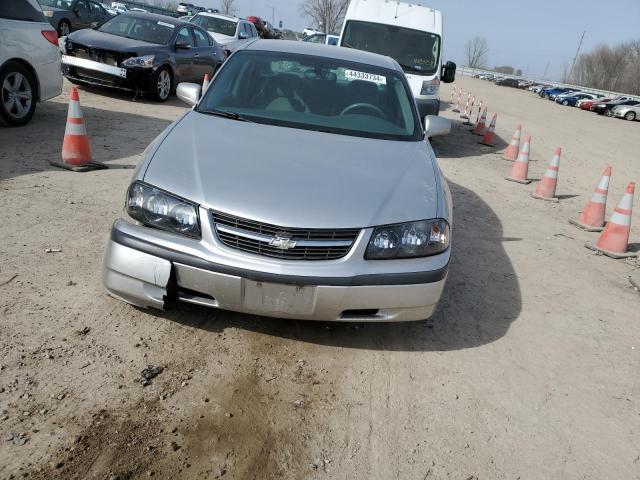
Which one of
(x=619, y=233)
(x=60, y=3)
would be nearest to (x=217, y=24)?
(x=60, y=3)

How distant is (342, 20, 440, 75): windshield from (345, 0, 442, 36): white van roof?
11 cm

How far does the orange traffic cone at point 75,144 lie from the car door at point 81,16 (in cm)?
1598

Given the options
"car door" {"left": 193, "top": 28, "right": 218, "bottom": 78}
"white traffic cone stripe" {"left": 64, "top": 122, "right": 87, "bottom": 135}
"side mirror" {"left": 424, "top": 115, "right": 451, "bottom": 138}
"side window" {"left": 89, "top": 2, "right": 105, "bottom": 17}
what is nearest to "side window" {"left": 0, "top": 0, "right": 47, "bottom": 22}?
"white traffic cone stripe" {"left": 64, "top": 122, "right": 87, "bottom": 135}

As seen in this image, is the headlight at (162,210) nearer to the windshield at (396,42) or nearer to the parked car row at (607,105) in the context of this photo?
the windshield at (396,42)

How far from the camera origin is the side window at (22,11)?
650 cm

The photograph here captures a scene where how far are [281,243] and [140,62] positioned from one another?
8.52 m

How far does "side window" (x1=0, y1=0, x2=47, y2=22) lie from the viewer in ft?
21.3

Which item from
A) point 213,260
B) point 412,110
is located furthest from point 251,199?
point 412,110

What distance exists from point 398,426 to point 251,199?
4.45 feet

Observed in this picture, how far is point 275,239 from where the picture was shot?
2688 mm

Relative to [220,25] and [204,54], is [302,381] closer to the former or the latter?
[204,54]

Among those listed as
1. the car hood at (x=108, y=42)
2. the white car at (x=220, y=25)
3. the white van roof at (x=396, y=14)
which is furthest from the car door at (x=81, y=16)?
the white van roof at (x=396, y=14)

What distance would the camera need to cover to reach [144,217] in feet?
9.36

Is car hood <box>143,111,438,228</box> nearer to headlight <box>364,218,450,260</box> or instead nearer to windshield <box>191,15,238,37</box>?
headlight <box>364,218,450,260</box>
